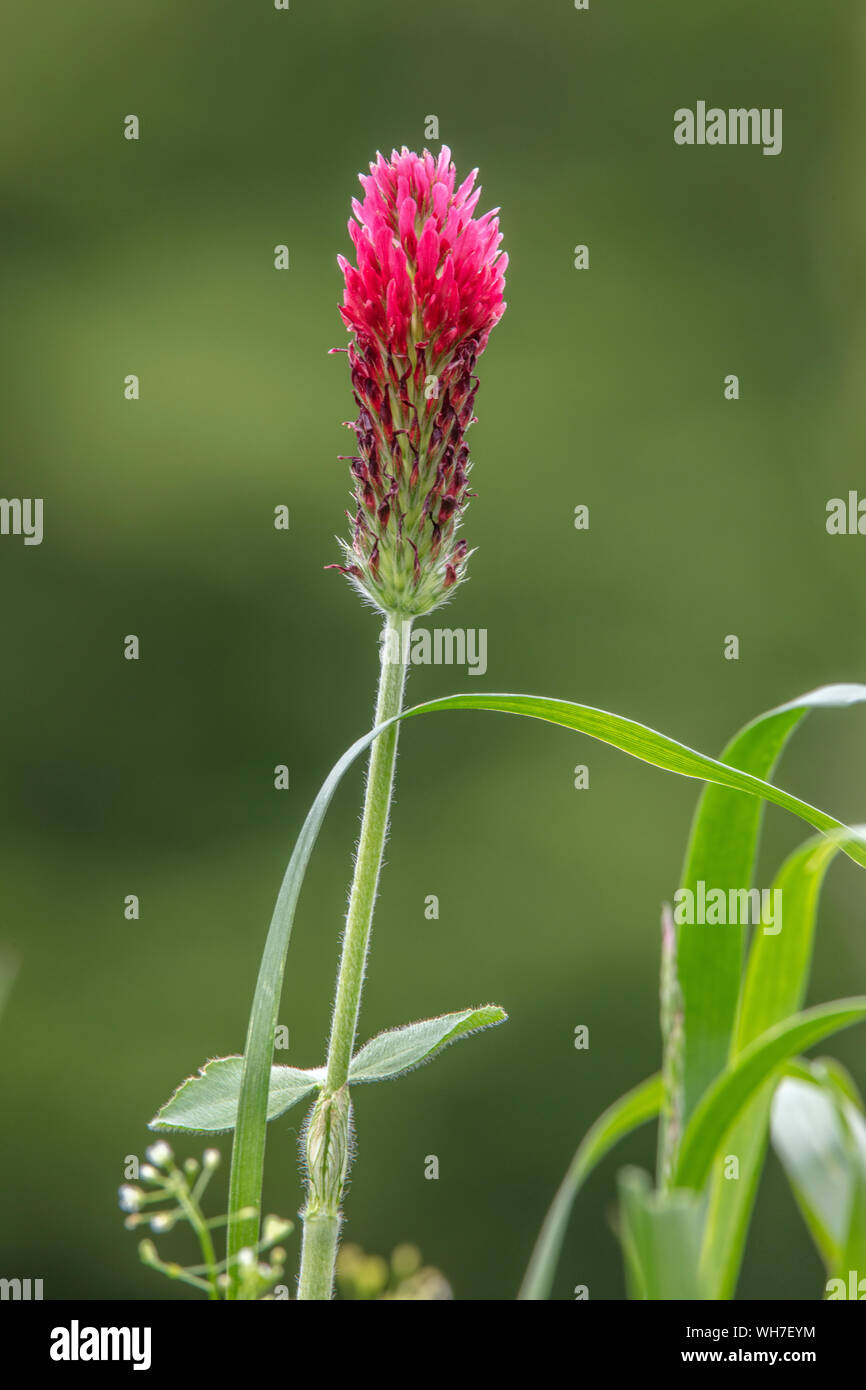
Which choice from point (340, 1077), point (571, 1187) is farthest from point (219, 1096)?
point (571, 1187)

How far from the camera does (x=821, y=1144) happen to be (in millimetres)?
518

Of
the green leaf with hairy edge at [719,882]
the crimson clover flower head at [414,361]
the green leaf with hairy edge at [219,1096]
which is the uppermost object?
the crimson clover flower head at [414,361]

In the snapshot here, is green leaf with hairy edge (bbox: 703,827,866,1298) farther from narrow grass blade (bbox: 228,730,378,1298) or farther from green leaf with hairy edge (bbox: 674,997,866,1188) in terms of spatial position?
narrow grass blade (bbox: 228,730,378,1298)

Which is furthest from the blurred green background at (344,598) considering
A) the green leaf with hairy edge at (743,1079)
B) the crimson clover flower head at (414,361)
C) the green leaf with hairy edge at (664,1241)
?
the green leaf with hairy edge at (664,1241)

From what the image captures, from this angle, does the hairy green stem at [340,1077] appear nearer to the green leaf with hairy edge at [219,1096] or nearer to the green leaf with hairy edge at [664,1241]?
the green leaf with hairy edge at [219,1096]

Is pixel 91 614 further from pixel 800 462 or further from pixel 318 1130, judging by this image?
pixel 318 1130

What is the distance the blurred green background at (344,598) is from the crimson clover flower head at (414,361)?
209 centimetres

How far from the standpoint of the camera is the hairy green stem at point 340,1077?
0.45 meters

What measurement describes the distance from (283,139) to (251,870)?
5.28 feet

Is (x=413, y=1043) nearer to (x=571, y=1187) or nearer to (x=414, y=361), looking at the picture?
(x=571, y=1187)

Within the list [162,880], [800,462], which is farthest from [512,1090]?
[800,462]

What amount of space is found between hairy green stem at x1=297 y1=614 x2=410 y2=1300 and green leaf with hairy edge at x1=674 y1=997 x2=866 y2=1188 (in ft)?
0.41

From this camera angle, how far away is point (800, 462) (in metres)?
3.11

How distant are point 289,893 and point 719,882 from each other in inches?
7.8
